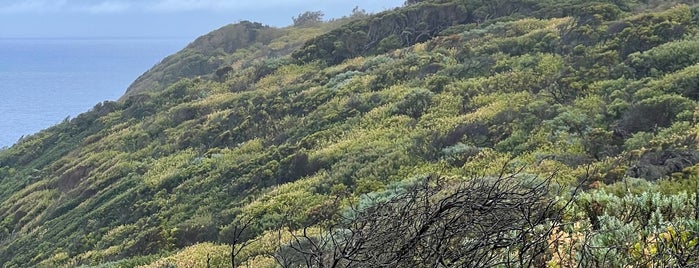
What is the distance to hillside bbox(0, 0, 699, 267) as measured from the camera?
13.5 feet

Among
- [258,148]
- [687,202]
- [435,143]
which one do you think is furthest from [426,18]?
[687,202]

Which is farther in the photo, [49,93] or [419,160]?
[49,93]

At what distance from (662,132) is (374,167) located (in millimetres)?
5469

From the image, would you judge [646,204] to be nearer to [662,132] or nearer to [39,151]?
[662,132]

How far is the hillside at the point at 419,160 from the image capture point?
412 cm

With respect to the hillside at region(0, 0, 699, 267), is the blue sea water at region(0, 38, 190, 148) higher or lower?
lower

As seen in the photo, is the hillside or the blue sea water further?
the blue sea water

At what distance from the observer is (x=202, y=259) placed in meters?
10.9

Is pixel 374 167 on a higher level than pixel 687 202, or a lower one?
lower

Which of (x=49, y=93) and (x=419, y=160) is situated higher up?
(x=419, y=160)

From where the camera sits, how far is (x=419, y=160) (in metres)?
13.3

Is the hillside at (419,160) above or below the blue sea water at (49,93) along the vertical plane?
above

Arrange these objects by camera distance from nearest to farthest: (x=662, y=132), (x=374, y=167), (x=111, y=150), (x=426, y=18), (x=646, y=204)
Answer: (x=646, y=204), (x=662, y=132), (x=374, y=167), (x=111, y=150), (x=426, y=18)

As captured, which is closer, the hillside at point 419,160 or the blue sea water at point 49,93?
the hillside at point 419,160
